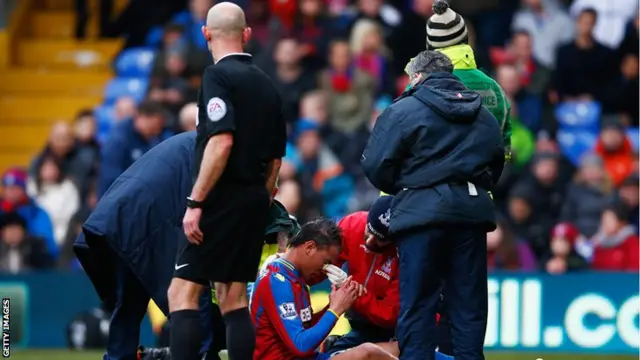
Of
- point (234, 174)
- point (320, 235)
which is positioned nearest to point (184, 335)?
point (234, 174)

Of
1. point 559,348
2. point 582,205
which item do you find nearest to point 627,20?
point 582,205

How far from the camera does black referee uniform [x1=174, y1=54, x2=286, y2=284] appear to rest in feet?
28.2

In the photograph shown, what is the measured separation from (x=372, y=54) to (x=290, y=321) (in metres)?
8.67

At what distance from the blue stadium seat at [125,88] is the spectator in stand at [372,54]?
281cm

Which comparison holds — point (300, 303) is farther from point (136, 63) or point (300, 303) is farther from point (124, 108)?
point (136, 63)

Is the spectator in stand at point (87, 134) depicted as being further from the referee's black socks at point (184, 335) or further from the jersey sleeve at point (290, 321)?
the referee's black socks at point (184, 335)

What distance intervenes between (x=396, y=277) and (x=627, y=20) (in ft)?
30.2

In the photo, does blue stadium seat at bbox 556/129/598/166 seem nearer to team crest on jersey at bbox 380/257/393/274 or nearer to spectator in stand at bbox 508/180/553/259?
spectator in stand at bbox 508/180/553/259

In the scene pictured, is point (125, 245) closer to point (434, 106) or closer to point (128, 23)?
point (434, 106)

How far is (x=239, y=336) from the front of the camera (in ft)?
28.2

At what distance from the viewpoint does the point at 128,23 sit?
66.6 feet

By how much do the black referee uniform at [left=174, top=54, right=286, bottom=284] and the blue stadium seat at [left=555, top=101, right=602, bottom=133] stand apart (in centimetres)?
903

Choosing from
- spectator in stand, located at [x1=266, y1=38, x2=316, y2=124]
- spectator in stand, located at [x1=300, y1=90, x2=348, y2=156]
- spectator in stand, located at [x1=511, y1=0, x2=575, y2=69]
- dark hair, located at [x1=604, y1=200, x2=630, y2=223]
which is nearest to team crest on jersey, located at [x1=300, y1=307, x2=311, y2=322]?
dark hair, located at [x1=604, y1=200, x2=630, y2=223]

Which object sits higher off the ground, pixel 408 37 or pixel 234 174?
pixel 234 174
